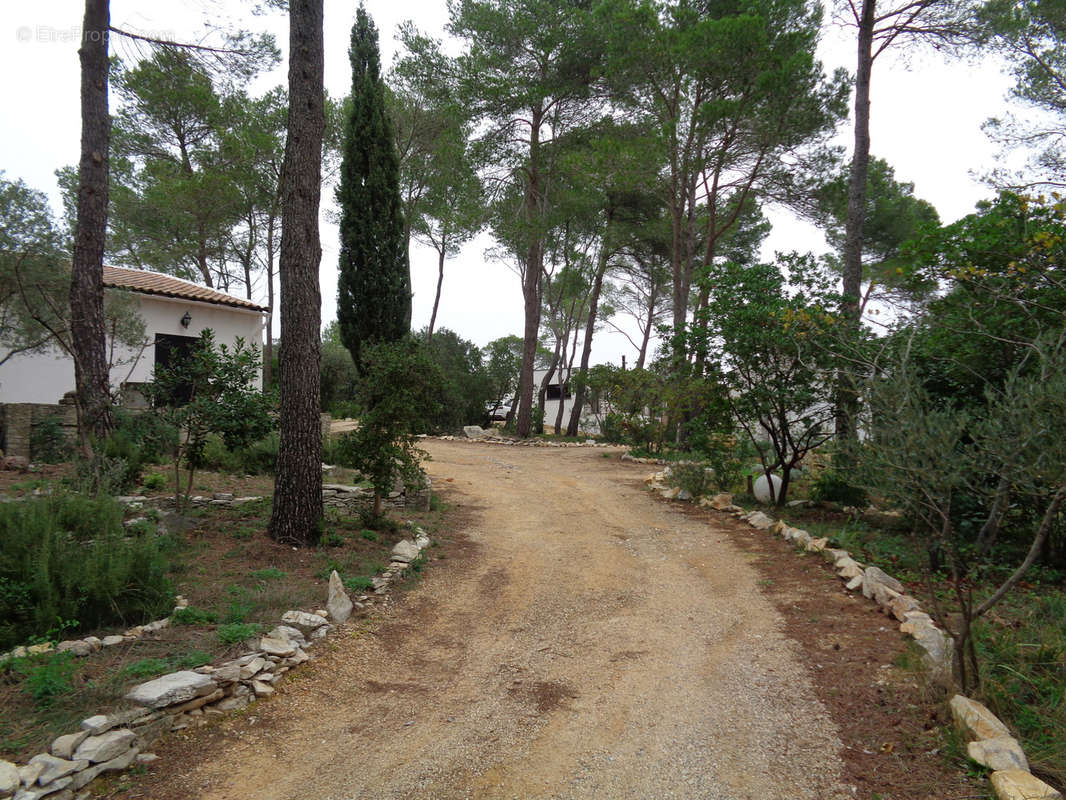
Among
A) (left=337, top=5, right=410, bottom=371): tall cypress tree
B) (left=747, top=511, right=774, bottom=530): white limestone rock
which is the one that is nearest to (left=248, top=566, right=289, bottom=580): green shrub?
(left=747, top=511, right=774, bottom=530): white limestone rock

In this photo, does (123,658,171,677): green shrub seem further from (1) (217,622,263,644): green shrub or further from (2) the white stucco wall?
(2) the white stucco wall

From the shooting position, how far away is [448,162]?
62.2 ft

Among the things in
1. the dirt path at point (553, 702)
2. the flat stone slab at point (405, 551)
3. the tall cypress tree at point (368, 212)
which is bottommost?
the dirt path at point (553, 702)

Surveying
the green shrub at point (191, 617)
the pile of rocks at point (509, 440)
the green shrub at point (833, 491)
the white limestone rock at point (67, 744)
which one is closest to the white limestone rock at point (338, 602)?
the green shrub at point (191, 617)

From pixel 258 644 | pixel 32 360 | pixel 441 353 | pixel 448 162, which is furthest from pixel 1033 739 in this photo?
pixel 441 353

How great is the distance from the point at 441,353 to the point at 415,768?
20.3m

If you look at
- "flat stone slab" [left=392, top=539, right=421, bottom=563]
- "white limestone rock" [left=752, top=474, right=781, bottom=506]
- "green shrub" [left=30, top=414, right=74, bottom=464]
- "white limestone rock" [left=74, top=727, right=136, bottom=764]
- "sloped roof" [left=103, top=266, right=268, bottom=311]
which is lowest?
"white limestone rock" [left=74, top=727, right=136, bottom=764]

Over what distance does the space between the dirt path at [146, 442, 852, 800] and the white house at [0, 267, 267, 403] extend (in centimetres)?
855

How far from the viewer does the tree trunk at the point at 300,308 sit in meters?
5.97

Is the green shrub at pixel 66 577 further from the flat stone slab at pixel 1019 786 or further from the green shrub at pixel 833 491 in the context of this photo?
the green shrub at pixel 833 491

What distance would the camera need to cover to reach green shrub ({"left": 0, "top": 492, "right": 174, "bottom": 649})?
3.71 metres

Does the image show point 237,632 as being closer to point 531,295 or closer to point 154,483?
point 154,483

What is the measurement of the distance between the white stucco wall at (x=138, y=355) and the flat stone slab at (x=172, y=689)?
8091 mm

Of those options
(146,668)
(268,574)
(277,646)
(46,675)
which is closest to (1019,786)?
(277,646)
